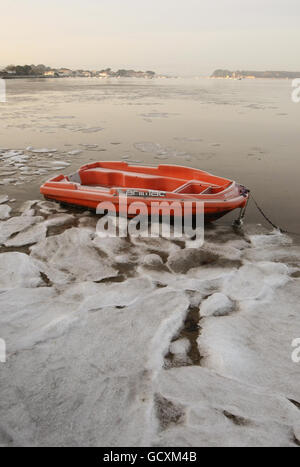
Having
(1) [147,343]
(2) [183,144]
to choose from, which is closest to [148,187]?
(1) [147,343]

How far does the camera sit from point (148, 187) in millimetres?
7297

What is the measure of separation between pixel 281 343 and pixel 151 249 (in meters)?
2.70

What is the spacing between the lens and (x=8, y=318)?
11.6 feet

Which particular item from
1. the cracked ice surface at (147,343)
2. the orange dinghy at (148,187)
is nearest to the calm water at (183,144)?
the orange dinghy at (148,187)

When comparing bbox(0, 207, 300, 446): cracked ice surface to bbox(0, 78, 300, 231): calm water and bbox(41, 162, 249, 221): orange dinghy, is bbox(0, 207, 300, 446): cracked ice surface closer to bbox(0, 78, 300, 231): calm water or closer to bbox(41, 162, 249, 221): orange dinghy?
bbox(41, 162, 249, 221): orange dinghy

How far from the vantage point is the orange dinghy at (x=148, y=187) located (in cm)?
580

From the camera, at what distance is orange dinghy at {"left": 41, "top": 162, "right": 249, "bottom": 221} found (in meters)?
5.80

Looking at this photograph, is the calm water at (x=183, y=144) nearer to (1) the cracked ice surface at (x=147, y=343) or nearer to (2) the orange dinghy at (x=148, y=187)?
(2) the orange dinghy at (x=148, y=187)

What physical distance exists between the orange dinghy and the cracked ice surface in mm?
946

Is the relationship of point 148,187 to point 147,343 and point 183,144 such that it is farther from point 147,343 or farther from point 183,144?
point 183,144

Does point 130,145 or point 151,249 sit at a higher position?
point 130,145
